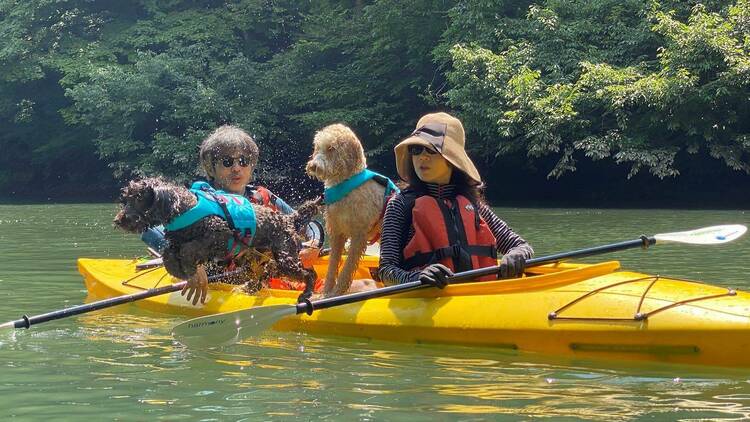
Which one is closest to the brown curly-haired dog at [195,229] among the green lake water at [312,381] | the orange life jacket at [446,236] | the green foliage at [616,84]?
the green lake water at [312,381]

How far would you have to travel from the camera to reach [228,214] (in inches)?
198

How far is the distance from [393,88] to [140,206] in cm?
1696

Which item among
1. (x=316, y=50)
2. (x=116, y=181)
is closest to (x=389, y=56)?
(x=316, y=50)

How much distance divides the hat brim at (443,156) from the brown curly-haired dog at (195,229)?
0.72 m

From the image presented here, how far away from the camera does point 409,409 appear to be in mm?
3387

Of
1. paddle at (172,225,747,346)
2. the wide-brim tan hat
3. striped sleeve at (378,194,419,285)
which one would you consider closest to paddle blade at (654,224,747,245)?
paddle at (172,225,747,346)

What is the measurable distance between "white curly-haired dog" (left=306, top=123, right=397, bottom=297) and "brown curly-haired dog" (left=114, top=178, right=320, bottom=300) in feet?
1.00

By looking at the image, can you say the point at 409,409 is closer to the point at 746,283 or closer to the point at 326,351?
the point at 326,351

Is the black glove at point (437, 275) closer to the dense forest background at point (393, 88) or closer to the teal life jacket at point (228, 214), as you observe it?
the teal life jacket at point (228, 214)

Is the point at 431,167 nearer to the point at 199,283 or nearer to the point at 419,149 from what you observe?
the point at 419,149

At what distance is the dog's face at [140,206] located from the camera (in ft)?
15.2

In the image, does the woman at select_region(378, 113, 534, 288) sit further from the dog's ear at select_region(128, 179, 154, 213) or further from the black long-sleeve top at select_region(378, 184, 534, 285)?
the dog's ear at select_region(128, 179, 154, 213)

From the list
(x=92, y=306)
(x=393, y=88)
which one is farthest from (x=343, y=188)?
(x=393, y=88)

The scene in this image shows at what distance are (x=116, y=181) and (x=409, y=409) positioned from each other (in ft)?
78.8
